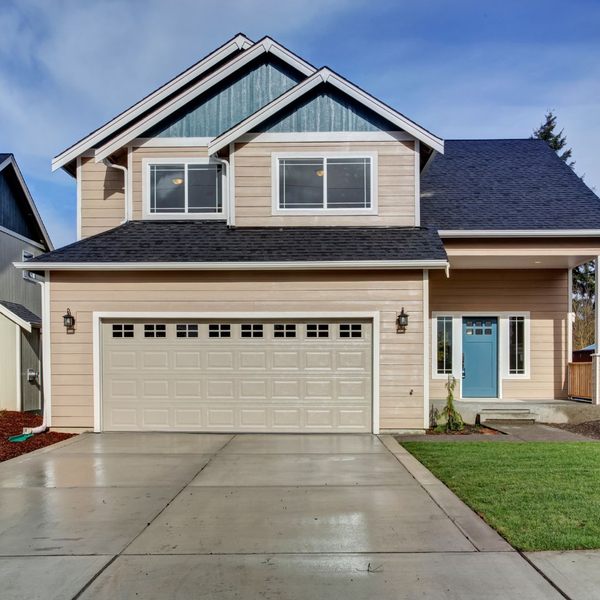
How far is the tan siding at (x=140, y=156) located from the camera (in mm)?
11359

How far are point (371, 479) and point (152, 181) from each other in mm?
8097

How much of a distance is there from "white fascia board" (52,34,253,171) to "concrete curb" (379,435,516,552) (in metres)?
9.30

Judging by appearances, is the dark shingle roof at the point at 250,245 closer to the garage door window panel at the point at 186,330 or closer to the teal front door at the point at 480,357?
the garage door window panel at the point at 186,330

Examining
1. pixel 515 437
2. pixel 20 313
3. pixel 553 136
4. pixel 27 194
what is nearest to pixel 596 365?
pixel 515 437

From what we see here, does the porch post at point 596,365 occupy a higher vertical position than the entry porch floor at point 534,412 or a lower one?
higher

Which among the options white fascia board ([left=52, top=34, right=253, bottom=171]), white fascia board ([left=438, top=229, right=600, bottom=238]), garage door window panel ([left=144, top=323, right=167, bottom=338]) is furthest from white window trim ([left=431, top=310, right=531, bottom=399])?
white fascia board ([left=52, top=34, right=253, bottom=171])

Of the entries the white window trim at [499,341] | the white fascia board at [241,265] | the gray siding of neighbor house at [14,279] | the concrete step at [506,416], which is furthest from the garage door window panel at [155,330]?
the gray siding of neighbor house at [14,279]

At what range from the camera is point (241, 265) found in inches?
375

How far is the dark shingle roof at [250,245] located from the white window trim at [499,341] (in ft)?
9.38

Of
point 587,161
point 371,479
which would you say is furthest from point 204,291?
point 587,161

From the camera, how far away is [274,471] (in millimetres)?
6918

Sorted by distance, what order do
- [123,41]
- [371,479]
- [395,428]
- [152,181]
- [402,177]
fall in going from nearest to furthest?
[371,479] → [395,428] → [402,177] → [152,181] → [123,41]

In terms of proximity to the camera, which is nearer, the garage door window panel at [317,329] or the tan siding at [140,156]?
the garage door window panel at [317,329]

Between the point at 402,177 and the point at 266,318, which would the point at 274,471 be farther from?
the point at 402,177
